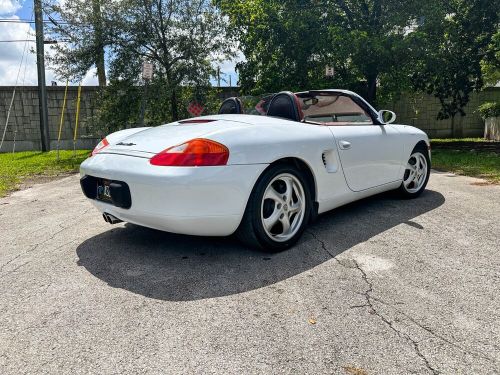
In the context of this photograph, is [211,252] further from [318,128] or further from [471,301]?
[471,301]

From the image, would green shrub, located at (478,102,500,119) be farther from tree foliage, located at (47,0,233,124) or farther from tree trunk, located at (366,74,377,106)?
tree foliage, located at (47,0,233,124)

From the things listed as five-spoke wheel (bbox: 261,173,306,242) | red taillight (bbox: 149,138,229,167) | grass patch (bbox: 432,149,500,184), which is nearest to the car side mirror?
five-spoke wheel (bbox: 261,173,306,242)

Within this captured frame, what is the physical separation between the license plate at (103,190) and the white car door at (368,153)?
1932mm

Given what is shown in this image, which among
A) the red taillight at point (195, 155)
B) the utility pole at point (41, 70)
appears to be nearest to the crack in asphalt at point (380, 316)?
the red taillight at point (195, 155)

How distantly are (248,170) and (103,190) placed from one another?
116 centimetres

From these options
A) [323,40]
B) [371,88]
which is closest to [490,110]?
[371,88]

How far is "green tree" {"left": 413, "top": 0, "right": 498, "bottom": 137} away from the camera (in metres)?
10.8

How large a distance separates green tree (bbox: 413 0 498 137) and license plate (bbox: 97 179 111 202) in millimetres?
10026

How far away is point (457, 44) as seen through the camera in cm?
1191

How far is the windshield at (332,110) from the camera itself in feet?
12.5

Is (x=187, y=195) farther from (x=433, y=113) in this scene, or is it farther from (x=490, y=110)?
(x=433, y=113)

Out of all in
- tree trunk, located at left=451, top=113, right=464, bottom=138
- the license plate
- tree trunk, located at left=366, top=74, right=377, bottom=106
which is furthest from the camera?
tree trunk, located at left=451, top=113, right=464, bottom=138

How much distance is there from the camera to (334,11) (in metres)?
11.3

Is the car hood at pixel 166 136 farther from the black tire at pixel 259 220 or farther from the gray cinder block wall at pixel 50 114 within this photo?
the gray cinder block wall at pixel 50 114
